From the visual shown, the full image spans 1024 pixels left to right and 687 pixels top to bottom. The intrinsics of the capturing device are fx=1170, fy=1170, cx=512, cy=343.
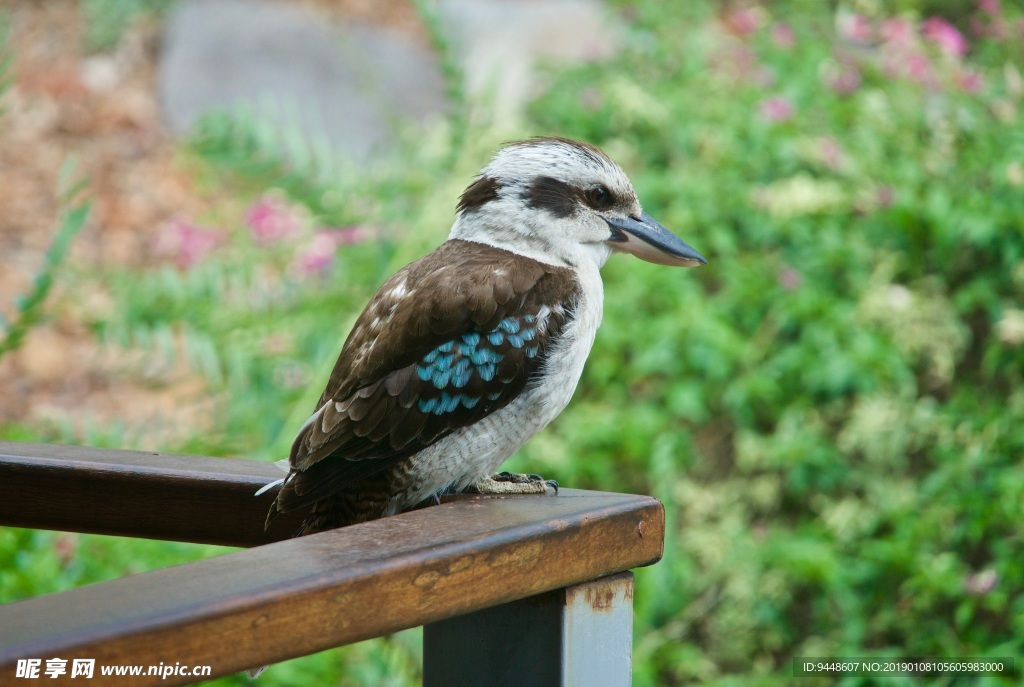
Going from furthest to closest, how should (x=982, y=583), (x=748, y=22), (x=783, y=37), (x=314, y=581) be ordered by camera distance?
(x=748, y=22) → (x=783, y=37) → (x=982, y=583) → (x=314, y=581)

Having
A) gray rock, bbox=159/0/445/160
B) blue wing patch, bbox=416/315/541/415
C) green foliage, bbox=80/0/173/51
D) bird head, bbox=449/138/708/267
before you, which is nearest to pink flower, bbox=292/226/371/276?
bird head, bbox=449/138/708/267

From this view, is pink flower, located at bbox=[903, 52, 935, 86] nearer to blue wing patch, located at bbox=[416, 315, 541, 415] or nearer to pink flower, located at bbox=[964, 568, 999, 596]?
pink flower, located at bbox=[964, 568, 999, 596]

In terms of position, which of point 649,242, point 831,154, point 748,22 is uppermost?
point 748,22

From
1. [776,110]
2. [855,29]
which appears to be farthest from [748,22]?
[776,110]

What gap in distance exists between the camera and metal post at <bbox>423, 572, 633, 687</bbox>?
1.37m

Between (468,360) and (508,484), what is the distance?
29 centimetres

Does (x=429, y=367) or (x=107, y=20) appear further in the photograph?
(x=107, y=20)

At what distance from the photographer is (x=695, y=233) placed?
4.24 meters

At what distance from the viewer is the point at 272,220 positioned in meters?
4.17

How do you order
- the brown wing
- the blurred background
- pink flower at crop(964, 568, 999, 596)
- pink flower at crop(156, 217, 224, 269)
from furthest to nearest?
pink flower at crop(156, 217, 224, 269)
the blurred background
pink flower at crop(964, 568, 999, 596)
the brown wing

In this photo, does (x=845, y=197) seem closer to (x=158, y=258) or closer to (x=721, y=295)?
(x=721, y=295)

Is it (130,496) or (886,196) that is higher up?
(886,196)

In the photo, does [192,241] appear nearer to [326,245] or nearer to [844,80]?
[326,245]

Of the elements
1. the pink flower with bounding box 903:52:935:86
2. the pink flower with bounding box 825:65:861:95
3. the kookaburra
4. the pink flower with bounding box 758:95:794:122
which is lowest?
the kookaburra
